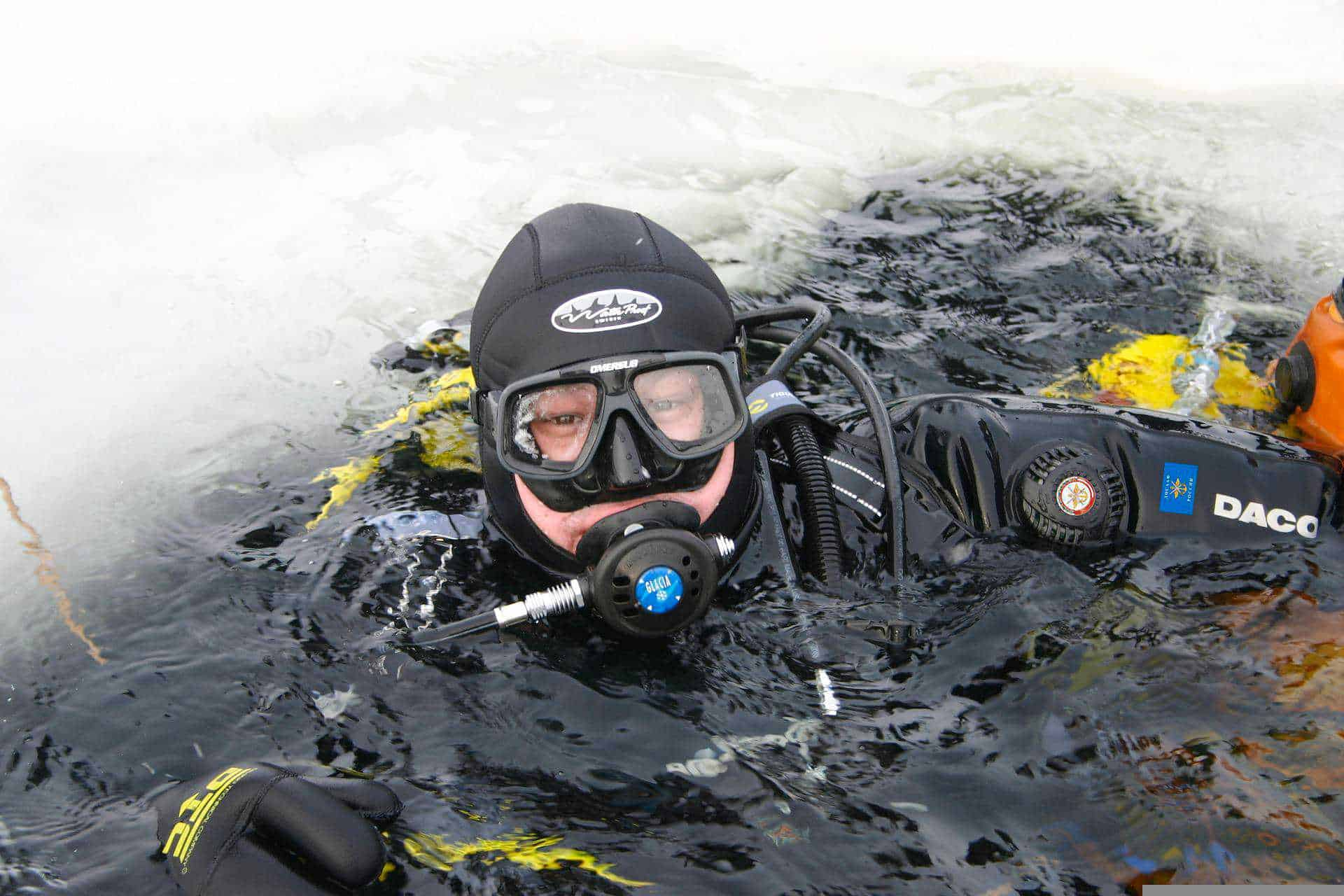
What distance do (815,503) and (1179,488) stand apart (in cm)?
104

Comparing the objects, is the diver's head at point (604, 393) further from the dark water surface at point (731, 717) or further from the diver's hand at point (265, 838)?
the diver's hand at point (265, 838)

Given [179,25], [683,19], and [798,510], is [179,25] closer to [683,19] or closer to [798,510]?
[683,19]

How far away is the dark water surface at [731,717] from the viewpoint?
1.97 meters

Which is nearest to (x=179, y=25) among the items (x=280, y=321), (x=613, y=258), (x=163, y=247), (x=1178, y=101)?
(x=163, y=247)

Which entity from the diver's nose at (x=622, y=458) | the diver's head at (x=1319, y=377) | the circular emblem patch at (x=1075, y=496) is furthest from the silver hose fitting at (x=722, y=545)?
the diver's head at (x=1319, y=377)

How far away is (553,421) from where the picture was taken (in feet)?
8.20

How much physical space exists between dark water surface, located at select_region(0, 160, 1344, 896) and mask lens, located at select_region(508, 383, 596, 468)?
51cm

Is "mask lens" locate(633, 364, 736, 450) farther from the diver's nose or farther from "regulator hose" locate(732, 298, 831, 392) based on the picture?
"regulator hose" locate(732, 298, 831, 392)

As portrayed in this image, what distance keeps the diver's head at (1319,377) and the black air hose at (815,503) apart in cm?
179

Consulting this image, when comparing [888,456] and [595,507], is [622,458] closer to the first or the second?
[595,507]

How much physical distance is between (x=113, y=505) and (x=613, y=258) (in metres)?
2.18

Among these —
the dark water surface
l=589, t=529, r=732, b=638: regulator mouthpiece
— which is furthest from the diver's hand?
l=589, t=529, r=732, b=638: regulator mouthpiece

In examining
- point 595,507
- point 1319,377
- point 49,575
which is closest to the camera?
point 595,507

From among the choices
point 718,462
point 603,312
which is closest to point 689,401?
point 718,462
